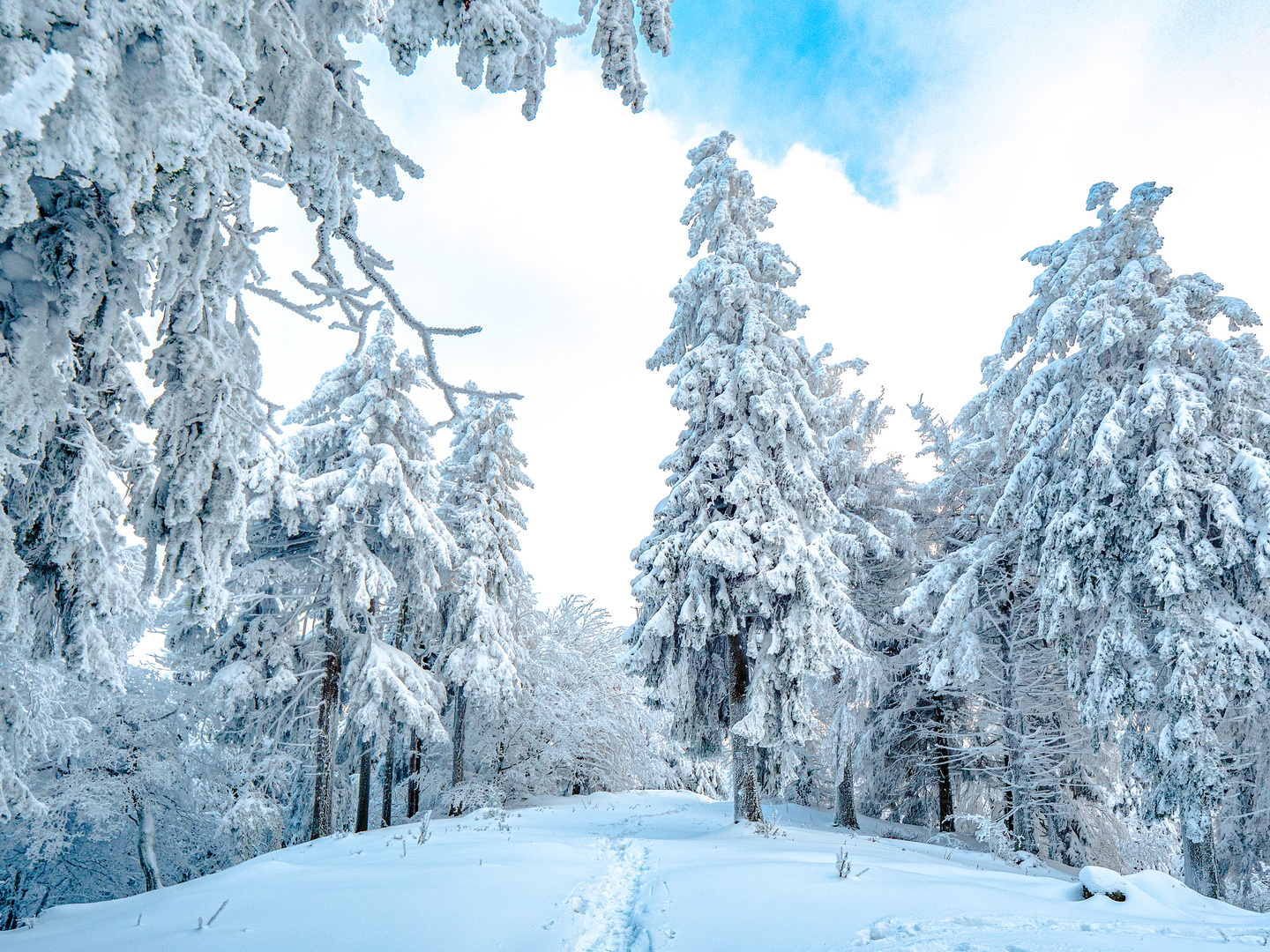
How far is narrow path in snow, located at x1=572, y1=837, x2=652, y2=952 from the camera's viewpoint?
472 cm

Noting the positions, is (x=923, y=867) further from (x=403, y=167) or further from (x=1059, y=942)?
(x=403, y=167)

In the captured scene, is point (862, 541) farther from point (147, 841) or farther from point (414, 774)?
point (147, 841)

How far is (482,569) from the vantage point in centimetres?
1714

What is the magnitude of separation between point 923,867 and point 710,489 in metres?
6.91

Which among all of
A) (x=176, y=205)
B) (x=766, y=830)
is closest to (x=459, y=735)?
(x=766, y=830)

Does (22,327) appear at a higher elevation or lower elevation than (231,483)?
higher

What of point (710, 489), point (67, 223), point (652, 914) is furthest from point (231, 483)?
point (710, 489)

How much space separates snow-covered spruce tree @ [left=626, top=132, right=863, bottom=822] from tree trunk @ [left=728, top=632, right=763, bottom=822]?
0.03 metres

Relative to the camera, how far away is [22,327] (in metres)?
2.10

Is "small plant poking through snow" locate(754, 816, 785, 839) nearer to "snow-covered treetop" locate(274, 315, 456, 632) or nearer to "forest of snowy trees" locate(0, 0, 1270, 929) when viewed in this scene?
"forest of snowy trees" locate(0, 0, 1270, 929)

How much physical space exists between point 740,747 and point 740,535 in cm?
415

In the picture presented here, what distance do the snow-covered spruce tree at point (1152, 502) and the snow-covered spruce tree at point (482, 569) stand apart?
12873mm

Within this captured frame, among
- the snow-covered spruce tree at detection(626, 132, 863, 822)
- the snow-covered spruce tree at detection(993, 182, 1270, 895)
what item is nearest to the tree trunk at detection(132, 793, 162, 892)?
the snow-covered spruce tree at detection(626, 132, 863, 822)

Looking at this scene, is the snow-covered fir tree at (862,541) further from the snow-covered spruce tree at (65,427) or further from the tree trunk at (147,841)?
the tree trunk at (147,841)
